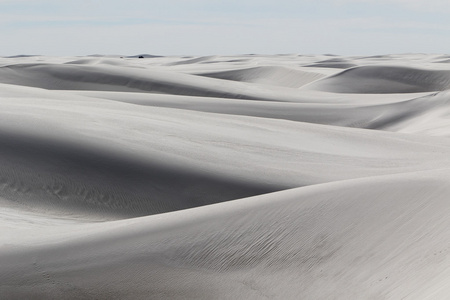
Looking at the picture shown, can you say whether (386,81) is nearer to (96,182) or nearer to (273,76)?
(273,76)

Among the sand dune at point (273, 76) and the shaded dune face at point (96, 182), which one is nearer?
the shaded dune face at point (96, 182)

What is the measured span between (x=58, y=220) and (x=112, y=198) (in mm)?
1087

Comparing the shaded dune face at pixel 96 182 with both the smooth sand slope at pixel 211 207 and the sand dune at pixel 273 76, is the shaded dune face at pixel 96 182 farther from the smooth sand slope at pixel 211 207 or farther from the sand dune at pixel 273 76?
the sand dune at pixel 273 76

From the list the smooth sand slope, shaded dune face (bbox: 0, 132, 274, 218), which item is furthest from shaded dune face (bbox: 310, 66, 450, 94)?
shaded dune face (bbox: 0, 132, 274, 218)

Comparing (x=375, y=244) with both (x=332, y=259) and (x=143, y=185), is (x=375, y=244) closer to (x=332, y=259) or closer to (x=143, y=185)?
(x=332, y=259)

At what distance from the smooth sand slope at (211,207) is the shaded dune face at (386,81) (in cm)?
1665

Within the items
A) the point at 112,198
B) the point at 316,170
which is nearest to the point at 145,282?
the point at 112,198

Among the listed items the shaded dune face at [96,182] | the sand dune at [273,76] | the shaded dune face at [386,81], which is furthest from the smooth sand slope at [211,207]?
the sand dune at [273,76]

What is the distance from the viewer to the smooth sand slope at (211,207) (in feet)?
14.3

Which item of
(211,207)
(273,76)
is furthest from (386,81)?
(211,207)

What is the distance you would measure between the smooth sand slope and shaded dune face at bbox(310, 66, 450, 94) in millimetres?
16652

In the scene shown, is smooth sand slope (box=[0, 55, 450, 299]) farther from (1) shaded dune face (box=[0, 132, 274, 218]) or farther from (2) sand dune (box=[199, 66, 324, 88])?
(2) sand dune (box=[199, 66, 324, 88])

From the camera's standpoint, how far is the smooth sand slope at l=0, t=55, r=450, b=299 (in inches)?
171

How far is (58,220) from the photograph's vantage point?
7.46 m
